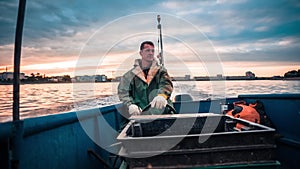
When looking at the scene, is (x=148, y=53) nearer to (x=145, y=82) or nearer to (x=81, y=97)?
(x=145, y=82)

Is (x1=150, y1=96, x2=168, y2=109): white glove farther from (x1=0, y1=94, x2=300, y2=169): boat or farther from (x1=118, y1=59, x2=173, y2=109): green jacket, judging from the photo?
(x1=0, y1=94, x2=300, y2=169): boat

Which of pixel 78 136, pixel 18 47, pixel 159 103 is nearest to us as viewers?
pixel 18 47

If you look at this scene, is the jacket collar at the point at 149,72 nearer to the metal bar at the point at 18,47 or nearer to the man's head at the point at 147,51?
the man's head at the point at 147,51

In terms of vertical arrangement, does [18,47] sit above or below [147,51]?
below

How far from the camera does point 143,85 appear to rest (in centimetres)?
424

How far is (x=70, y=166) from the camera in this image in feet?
8.25

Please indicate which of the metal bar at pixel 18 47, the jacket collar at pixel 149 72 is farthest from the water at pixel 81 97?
the jacket collar at pixel 149 72

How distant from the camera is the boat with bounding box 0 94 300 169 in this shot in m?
1.56

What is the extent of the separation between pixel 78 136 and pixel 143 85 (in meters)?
1.75

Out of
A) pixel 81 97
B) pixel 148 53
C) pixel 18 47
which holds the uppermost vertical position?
pixel 148 53

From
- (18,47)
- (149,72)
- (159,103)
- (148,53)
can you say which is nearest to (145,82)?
(149,72)

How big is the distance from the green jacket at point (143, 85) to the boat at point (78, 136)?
0.60m

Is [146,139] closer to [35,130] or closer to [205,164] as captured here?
[205,164]

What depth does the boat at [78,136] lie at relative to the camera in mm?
1562
